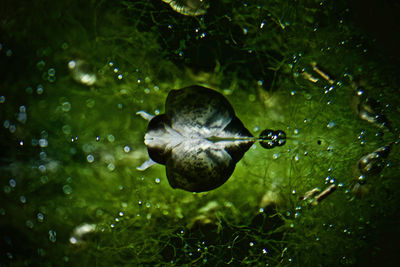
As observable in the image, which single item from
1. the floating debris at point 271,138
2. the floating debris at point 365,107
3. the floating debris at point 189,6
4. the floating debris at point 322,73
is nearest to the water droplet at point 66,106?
the floating debris at point 189,6

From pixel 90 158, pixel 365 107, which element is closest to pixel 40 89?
pixel 90 158

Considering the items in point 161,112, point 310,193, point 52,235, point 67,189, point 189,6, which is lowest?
point 52,235

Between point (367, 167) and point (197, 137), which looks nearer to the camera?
point (197, 137)

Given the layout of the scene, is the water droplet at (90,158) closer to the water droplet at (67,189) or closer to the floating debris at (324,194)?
the water droplet at (67,189)

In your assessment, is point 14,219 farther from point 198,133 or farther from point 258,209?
point 258,209

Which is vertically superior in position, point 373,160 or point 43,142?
point 373,160

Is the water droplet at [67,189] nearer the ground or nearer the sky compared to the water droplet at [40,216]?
nearer the sky

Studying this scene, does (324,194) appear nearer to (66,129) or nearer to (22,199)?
(66,129)
